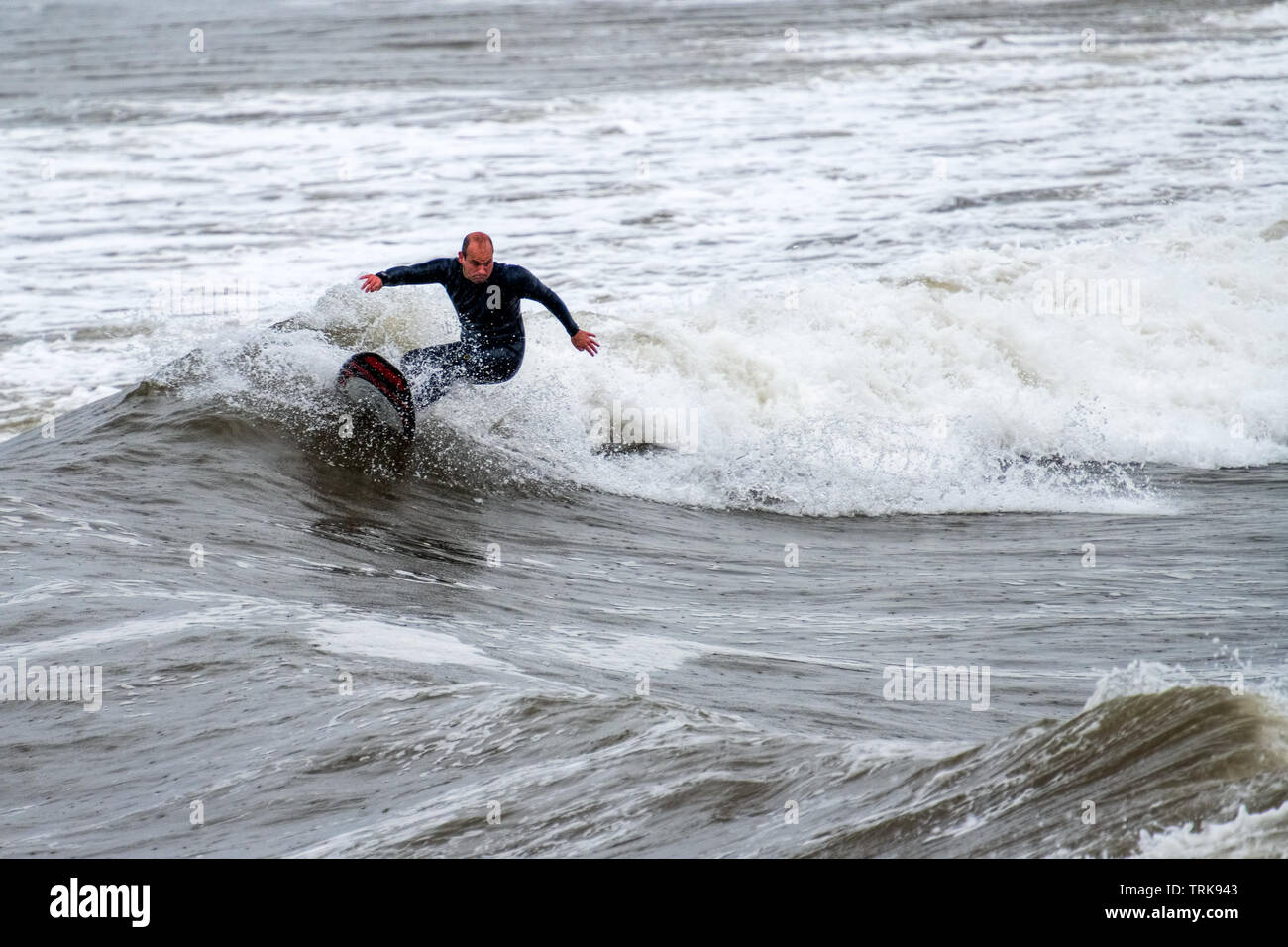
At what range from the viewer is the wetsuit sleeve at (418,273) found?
370 inches

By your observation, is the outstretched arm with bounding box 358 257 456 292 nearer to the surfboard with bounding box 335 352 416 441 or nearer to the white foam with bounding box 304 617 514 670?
the surfboard with bounding box 335 352 416 441

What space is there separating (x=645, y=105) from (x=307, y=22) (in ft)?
66.0

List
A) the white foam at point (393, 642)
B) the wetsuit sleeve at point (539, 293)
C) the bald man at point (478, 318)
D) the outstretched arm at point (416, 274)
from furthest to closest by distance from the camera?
the wetsuit sleeve at point (539, 293) < the bald man at point (478, 318) < the outstretched arm at point (416, 274) < the white foam at point (393, 642)

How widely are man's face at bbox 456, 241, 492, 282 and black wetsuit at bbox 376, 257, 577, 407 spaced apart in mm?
51

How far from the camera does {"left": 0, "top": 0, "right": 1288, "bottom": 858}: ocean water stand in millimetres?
4688

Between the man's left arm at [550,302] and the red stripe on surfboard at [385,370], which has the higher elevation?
the man's left arm at [550,302]

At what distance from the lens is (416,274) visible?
9469mm

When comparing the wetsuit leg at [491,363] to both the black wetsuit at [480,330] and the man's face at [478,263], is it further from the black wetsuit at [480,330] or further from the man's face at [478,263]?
the man's face at [478,263]

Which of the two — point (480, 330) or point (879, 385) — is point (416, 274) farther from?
point (879, 385)

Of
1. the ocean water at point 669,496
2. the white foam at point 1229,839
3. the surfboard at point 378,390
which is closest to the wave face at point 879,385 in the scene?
the ocean water at point 669,496

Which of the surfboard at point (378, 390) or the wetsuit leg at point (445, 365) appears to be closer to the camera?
the surfboard at point (378, 390)

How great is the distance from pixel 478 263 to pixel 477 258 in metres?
0.03

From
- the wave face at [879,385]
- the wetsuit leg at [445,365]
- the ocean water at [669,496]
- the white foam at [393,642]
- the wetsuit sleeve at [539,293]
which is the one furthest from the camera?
the wave face at [879,385]

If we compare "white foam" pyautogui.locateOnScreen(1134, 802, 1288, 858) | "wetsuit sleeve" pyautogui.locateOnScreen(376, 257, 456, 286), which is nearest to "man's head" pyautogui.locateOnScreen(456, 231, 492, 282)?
"wetsuit sleeve" pyautogui.locateOnScreen(376, 257, 456, 286)
